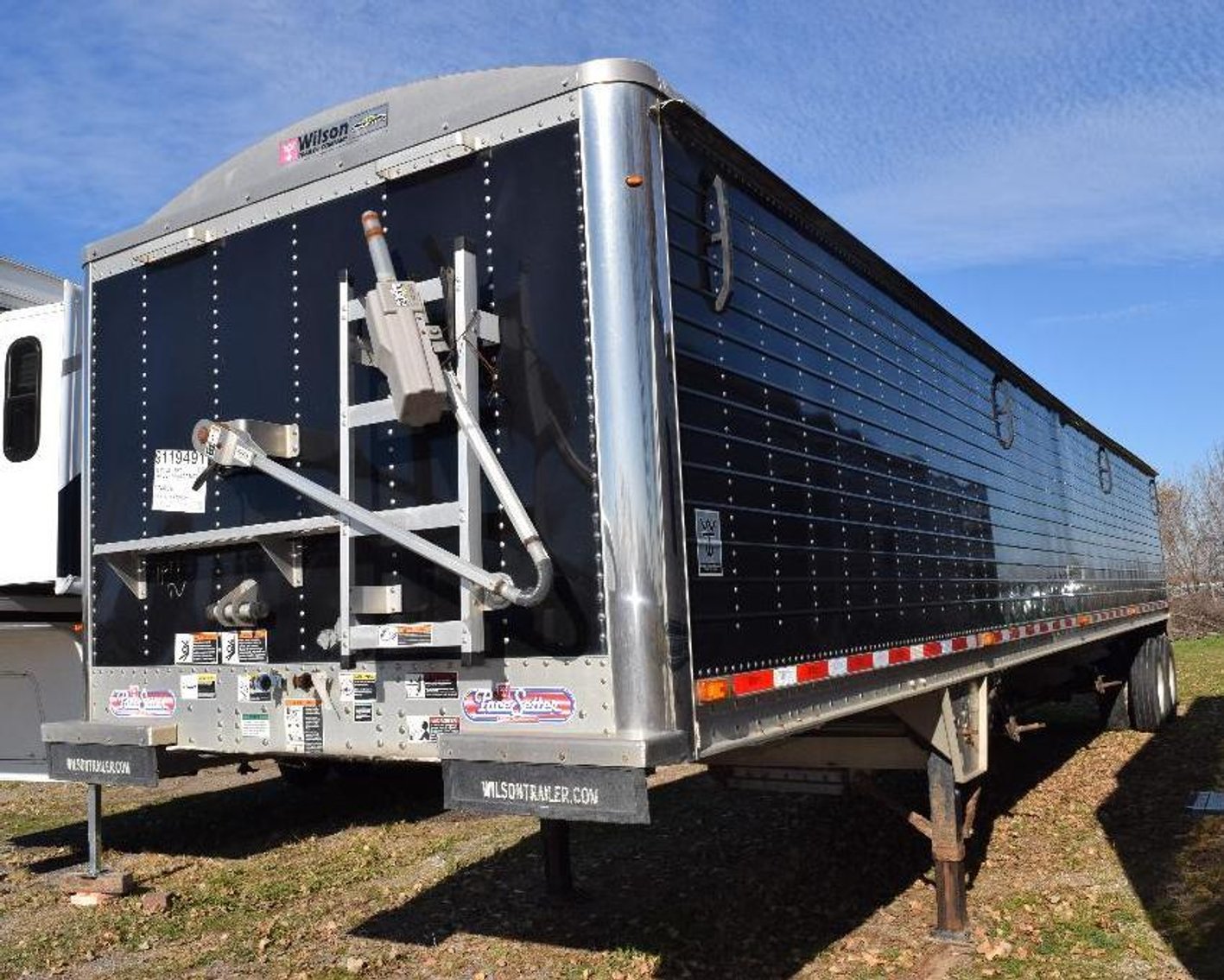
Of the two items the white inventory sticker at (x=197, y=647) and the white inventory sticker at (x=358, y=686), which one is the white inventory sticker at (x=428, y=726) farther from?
the white inventory sticker at (x=197, y=647)

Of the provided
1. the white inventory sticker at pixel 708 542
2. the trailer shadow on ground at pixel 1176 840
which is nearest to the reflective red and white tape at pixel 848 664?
the white inventory sticker at pixel 708 542

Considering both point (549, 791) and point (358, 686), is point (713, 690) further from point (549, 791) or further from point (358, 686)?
point (358, 686)

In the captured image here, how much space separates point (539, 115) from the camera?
137 inches

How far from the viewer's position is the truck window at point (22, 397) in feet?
22.3

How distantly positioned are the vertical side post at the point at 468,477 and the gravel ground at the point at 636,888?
7.36ft

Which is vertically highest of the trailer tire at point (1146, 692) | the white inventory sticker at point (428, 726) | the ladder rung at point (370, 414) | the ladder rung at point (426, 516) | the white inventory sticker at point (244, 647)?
the ladder rung at point (370, 414)

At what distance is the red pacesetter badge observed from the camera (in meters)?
3.29

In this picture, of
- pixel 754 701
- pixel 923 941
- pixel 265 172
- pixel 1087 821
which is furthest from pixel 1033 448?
pixel 265 172

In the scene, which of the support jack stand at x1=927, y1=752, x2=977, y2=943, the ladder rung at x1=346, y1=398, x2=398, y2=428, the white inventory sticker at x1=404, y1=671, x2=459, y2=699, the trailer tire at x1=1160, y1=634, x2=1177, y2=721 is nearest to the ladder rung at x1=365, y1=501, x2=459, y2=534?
the ladder rung at x1=346, y1=398, x2=398, y2=428

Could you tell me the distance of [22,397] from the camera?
22.6 ft

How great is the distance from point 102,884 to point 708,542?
469cm

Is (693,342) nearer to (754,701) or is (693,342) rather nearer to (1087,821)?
(754,701)

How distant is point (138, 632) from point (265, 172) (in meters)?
1.93

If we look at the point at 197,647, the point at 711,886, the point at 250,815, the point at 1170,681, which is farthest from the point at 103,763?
the point at 1170,681
